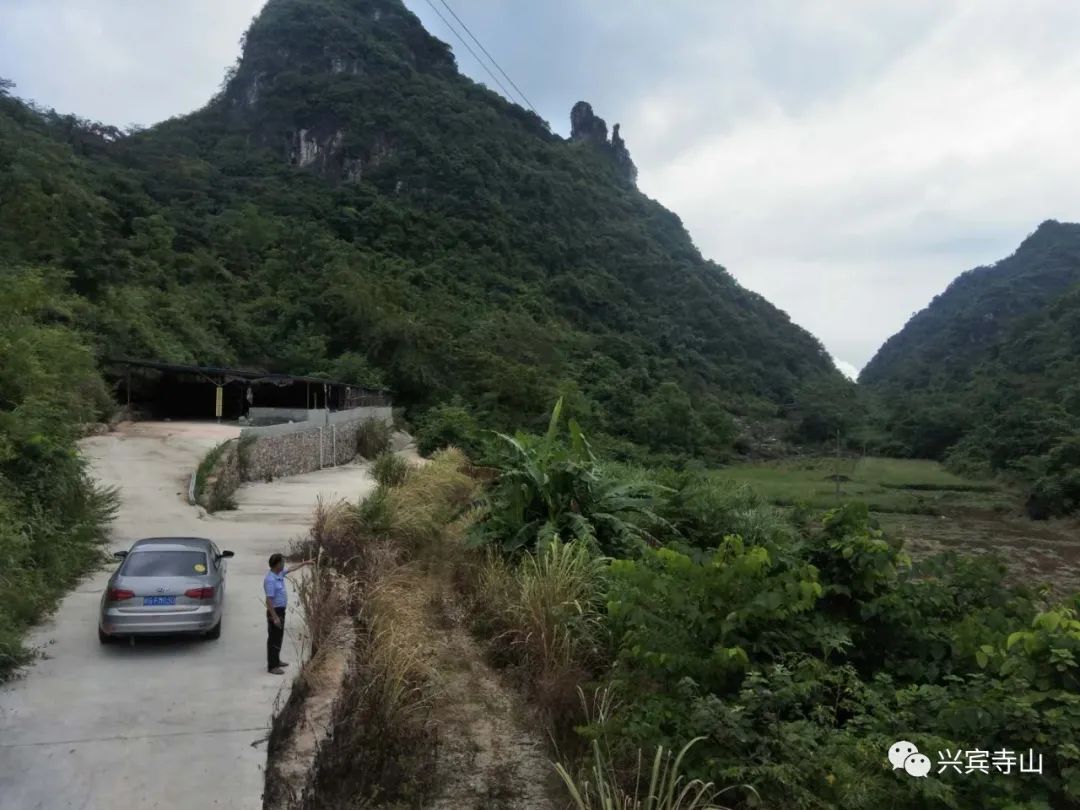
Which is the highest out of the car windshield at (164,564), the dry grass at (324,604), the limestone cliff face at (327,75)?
the limestone cliff face at (327,75)

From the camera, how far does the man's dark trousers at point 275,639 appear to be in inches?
269

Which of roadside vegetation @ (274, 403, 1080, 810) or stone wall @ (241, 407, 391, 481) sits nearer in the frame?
roadside vegetation @ (274, 403, 1080, 810)

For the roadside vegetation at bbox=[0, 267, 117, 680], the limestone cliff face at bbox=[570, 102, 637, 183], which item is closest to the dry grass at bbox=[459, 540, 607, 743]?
the roadside vegetation at bbox=[0, 267, 117, 680]

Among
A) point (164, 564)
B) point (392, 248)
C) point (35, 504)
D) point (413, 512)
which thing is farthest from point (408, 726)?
point (392, 248)

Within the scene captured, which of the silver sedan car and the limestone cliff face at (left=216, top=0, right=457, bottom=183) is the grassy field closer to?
the silver sedan car

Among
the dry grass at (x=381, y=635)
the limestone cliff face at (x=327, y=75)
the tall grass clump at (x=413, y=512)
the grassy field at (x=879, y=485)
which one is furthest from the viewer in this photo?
the limestone cliff face at (x=327, y=75)

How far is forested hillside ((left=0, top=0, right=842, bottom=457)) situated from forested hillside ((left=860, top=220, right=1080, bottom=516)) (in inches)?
581

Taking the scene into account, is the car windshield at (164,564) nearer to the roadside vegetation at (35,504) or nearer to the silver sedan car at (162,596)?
the silver sedan car at (162,596)

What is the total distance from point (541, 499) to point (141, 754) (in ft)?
18.1

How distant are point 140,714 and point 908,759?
5644 mm

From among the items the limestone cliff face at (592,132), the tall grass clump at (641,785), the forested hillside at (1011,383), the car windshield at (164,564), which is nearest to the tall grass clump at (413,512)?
the car windshield at (164,564)

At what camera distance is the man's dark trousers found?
22.4 feet

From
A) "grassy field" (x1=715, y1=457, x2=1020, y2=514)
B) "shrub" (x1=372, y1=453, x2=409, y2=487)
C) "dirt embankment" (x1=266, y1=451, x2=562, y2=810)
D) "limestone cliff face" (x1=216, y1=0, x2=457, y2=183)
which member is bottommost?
"grassy field" (x1=715, y1=457, x2=1020, y2=514)

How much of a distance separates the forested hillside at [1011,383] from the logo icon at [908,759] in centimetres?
3601
